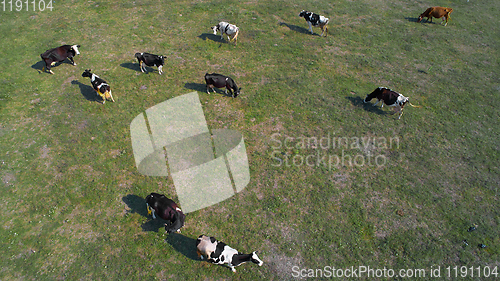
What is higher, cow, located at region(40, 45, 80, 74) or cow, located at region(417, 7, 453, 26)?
cow, located at region(417, 7, 453, 26)

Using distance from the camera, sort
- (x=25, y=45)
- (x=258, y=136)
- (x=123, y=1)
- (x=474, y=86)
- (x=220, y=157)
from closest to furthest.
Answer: (x=220, y=157) → (x=258, y=136) → (x=474, y=86) → (x=25, y=45) → (x=123, y=1)

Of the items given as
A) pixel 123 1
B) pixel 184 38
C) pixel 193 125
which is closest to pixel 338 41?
pixel 184 38

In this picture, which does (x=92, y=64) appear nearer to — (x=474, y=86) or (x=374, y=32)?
(x=374, y=32)

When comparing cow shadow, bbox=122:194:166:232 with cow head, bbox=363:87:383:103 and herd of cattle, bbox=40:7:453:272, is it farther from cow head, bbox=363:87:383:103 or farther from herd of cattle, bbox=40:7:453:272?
cow head, bbox=363:87:383:103

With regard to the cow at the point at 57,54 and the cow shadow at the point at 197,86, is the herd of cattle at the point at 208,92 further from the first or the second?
the cow shadow at the point at 197,86

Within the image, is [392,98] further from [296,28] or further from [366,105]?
[296,28]

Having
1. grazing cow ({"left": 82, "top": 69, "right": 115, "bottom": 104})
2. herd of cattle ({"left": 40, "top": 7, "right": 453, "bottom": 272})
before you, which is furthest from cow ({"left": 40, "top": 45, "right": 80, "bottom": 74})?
grazing cow ({"left": 82, "top": 69, "right": 115, "bottom": 104})
